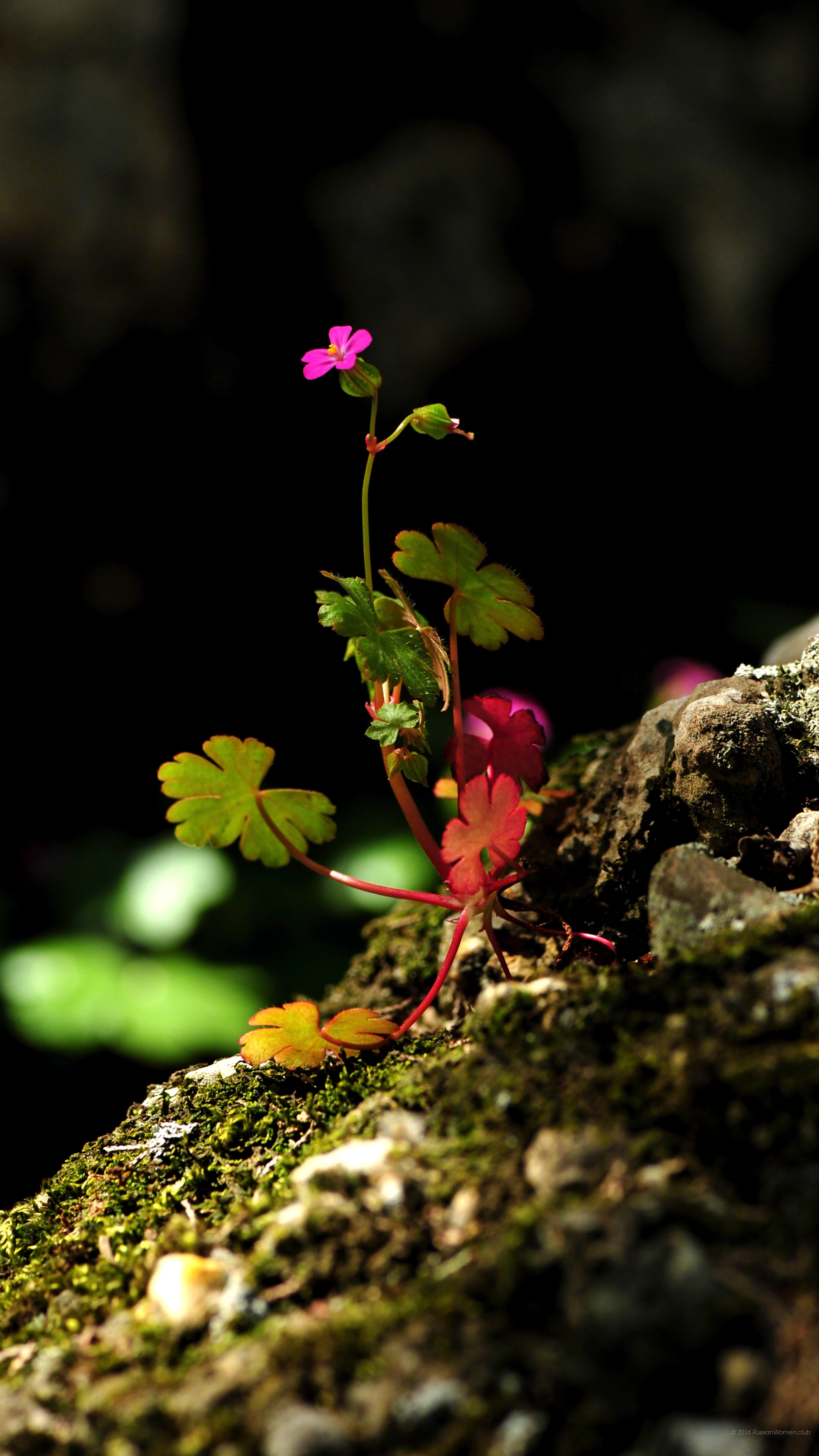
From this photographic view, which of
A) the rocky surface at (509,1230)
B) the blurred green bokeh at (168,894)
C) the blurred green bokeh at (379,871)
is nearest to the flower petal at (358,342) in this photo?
the rocky surface at (509,1230)

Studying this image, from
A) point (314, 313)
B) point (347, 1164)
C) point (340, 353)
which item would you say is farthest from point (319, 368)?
point (314, 313)

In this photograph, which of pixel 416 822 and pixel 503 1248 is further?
pixel 416 822

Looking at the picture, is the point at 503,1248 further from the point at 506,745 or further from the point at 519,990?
the point at 506,745

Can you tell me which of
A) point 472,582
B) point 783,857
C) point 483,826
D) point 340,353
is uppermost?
point 340,353

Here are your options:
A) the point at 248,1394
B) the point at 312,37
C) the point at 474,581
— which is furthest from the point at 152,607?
the point at 248,1394

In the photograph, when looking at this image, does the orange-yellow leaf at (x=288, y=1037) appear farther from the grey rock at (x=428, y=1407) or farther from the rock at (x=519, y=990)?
the grey rock at (x=428, y=1407)
